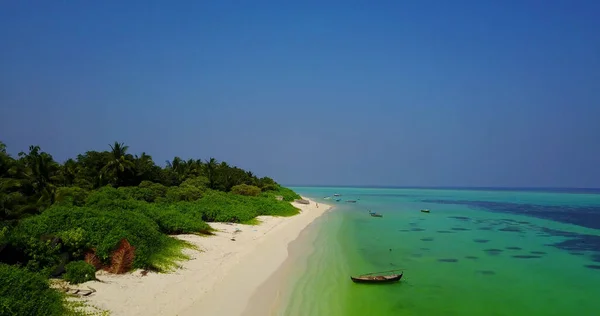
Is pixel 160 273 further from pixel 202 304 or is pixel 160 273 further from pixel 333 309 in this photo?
pixel 333 309

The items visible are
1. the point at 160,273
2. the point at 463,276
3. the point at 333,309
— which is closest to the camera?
the point at 333,309

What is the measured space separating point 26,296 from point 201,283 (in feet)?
21.2

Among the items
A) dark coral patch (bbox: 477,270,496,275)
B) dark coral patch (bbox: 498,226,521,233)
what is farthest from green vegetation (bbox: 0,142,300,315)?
dark coral patch (bbox: 498,226,521,233)

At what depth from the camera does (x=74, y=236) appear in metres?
14.4

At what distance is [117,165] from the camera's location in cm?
4631

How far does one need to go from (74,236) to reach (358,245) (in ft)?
64.5

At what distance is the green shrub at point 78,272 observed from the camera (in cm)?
1283

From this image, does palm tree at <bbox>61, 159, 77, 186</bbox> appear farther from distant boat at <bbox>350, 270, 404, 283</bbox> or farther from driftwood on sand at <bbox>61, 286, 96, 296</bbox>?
distant boat at <bbox>350, 270, 404, 283</bbox>

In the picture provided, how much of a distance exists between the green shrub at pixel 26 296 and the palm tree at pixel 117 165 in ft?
124

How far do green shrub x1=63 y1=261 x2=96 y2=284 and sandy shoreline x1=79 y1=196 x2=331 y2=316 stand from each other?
31 cm

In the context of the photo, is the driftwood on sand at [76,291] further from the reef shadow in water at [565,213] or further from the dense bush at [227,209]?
the reef shadow in water at [565,213]

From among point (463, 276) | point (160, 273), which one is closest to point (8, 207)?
point (160, 273)

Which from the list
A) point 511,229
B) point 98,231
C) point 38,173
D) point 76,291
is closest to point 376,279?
point 76,291

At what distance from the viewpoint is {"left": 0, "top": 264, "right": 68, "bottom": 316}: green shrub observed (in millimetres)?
9398
